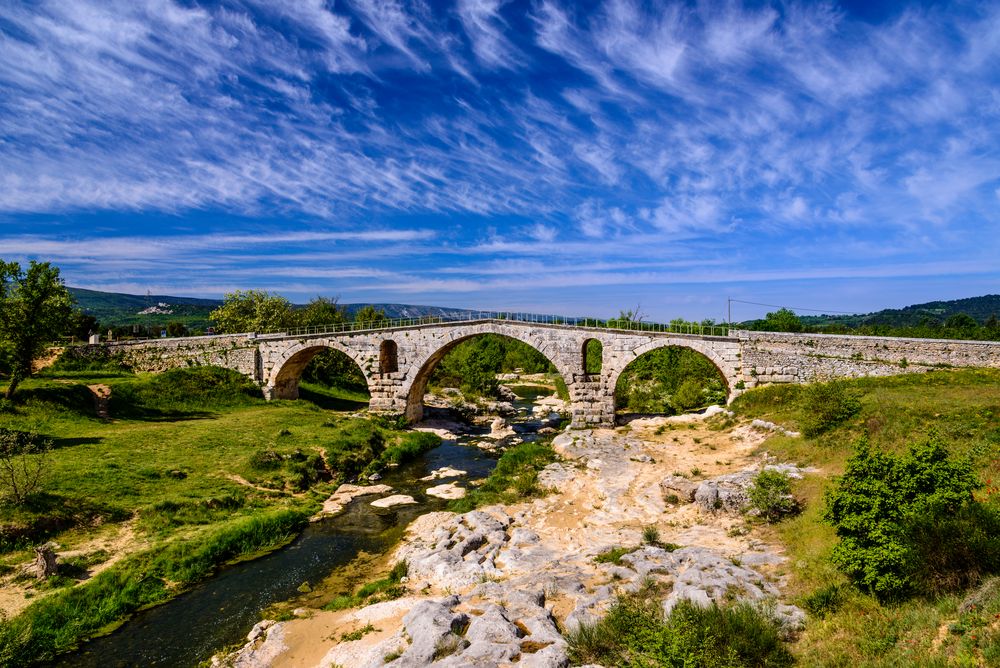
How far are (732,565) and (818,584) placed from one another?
214cm

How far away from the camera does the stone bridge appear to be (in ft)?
99.1

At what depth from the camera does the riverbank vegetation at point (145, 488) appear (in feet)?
47.1

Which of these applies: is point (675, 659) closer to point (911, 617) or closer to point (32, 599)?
point (911, 617)

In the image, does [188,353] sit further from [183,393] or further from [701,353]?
[701,353]

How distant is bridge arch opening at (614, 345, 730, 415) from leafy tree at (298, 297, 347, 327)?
125ft

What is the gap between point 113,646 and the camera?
42.9ft

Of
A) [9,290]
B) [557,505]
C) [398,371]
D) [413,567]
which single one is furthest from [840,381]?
[9,290]

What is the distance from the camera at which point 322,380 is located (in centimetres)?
5797

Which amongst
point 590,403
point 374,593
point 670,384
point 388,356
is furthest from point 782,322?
point 374,593

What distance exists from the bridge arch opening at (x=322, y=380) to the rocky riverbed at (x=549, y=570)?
29.4 m

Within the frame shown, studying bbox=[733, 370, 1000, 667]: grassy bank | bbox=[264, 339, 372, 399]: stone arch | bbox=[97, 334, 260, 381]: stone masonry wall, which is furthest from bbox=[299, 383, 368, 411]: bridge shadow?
bbox=[733, 370, 1000, 667]: grassy bank

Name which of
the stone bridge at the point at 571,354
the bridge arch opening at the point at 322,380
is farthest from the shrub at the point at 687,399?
the bridge arch opening at the point at 322,380

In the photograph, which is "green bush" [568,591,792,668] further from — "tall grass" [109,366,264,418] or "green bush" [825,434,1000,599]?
"tall grass" [109,366,264,418]

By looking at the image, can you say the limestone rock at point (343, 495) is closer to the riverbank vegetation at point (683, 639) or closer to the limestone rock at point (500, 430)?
the limestone rock at point (500, 430)
